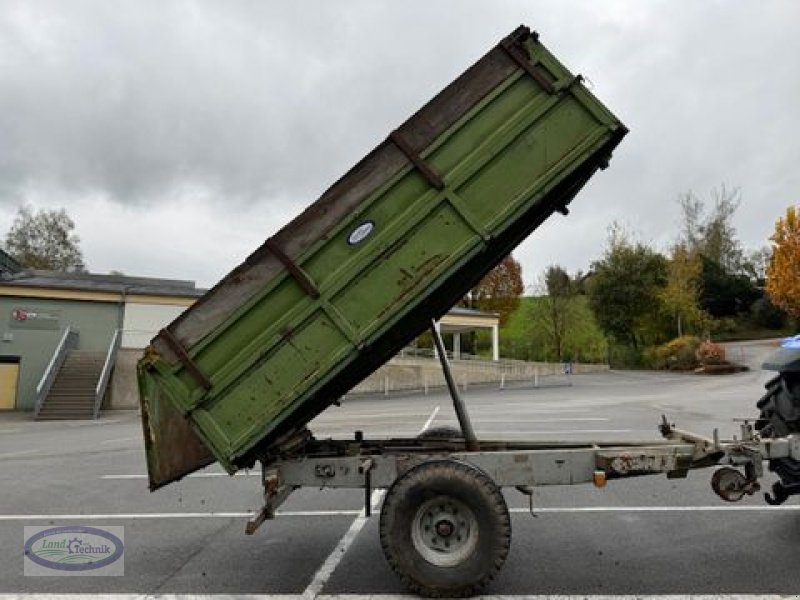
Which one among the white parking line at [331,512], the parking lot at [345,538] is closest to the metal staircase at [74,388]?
the parking lot at [345,538]

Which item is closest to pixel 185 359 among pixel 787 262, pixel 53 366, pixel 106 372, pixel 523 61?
pixel 523 61

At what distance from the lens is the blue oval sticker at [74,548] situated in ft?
17.7

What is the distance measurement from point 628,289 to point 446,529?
4064 centimetres

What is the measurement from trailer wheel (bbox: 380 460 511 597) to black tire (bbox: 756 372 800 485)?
89.5 inches

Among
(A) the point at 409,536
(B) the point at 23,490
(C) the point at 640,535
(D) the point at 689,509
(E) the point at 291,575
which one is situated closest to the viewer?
(A) the point at 409,536

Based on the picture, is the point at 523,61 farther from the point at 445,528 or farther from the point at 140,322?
the point at 140,322

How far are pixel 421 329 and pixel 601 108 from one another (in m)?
2.52

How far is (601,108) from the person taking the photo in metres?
4.32

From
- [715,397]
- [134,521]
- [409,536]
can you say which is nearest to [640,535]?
[409,536]

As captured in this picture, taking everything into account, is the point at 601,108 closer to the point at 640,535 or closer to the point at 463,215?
the point at 463,215

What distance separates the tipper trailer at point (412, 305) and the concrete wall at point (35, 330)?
29.6 metres

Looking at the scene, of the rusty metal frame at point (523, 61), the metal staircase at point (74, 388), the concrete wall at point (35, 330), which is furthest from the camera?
the concrete wall at point (35, 330)

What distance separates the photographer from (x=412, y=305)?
4.27 m

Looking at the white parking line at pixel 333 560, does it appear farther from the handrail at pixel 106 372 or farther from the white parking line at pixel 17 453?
the handrail at pixel 106 372
